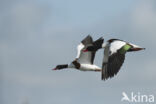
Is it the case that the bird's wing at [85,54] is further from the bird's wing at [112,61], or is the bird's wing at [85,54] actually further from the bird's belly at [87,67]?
the bird's wing at [112,61]

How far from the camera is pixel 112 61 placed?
56594mm

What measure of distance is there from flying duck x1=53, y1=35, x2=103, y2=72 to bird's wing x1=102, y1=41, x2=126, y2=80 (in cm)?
318

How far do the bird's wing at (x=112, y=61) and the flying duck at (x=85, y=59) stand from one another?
3183 mm

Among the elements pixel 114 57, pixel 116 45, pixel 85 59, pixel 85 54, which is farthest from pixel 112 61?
pixel 85 54

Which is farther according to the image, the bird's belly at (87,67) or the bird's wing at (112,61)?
the bird's belly at (87,67)

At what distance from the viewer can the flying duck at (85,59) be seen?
61438 mm

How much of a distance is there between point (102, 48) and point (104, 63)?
3.34m

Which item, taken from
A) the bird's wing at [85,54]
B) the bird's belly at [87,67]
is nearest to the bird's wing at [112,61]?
the bird's belly at [87,67]

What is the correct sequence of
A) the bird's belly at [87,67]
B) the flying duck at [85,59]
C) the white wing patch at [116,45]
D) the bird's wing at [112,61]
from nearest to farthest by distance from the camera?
the bird's wing at [112,61] → the white wing patch at [116,45] → the bird's belly at [87,67] → the flying duck at [85,59]

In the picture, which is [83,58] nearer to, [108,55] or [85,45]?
[85,45]

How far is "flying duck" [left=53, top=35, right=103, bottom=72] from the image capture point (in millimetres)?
61438

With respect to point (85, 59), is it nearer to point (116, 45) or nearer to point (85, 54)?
point (85, 54)

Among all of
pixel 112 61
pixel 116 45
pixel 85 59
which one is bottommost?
pixel 85 59

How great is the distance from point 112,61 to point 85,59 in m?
6.09
